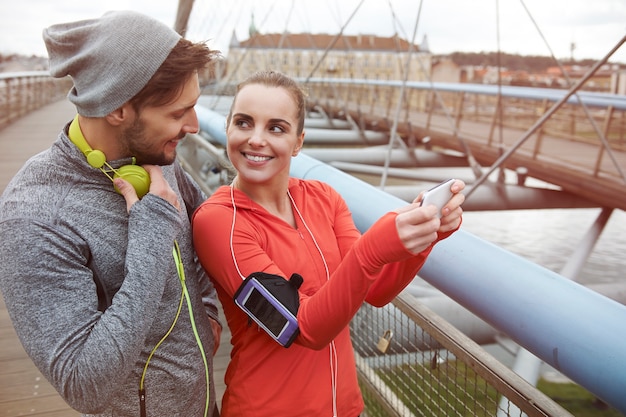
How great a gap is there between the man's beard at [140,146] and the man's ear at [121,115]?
0.05 ft

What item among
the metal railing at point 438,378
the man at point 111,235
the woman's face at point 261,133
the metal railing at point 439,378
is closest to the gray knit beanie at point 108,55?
the man at point 111,235

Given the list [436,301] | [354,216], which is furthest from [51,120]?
[354,216]

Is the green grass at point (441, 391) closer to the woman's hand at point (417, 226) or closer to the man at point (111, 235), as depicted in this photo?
the woman's hand at point (417, 226)

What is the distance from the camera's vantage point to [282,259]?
120 centimetres

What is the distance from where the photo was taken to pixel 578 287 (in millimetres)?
1122

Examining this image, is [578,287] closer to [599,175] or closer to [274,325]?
[274,325]

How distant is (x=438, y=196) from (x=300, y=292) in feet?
1.24

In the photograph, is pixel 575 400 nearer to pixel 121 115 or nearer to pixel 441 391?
pixel 441 391

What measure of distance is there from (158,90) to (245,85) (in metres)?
0.29

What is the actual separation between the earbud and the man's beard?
0.03m

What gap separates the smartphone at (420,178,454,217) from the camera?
2.97ft

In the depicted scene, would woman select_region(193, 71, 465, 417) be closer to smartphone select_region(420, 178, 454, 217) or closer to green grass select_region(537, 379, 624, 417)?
smartphone select_region(420, 178, 454, 217)

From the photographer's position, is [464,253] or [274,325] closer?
[274,325]

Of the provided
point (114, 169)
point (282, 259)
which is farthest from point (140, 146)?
point (282, 259)
